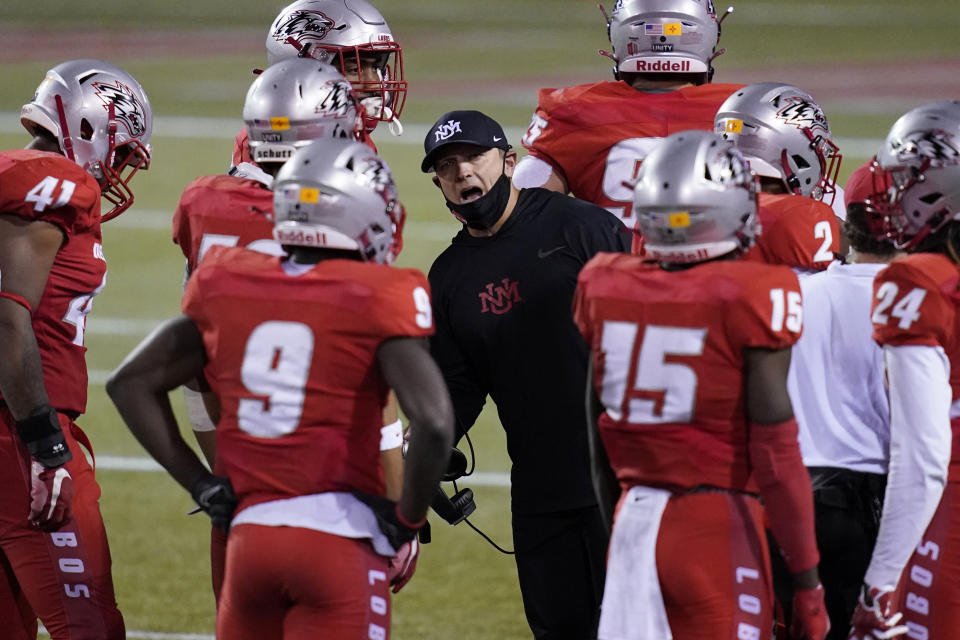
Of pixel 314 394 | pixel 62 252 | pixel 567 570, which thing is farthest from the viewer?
pixel 567 570

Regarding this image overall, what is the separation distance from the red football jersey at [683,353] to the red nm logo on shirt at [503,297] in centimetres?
108

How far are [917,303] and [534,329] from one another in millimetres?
1441

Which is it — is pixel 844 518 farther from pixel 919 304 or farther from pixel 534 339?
pixel 534 339

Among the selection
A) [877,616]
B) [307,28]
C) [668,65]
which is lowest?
[877,616]

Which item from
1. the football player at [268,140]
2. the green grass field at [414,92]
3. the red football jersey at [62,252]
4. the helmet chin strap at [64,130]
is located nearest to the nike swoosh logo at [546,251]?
the football player at [268,140]

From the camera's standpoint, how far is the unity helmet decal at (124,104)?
14.8 feet

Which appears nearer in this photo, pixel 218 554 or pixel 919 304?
pixel 919 304

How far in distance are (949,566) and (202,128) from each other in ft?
42.0

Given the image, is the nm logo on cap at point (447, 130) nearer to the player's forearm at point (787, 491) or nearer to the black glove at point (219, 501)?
the black glove at point (219, 501)

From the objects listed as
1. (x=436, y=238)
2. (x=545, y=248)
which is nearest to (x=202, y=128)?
(x=436, y=238)

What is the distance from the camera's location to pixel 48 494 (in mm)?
4043

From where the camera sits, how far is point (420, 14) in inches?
918

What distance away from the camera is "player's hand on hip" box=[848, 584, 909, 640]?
3471mm

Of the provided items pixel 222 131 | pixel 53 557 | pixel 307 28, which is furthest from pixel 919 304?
pixel 222 131
